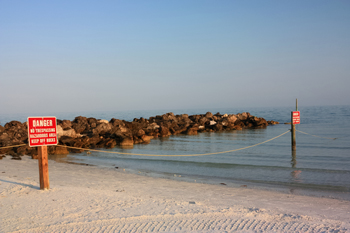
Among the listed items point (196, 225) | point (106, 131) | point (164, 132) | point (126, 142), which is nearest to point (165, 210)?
point (196, 225)

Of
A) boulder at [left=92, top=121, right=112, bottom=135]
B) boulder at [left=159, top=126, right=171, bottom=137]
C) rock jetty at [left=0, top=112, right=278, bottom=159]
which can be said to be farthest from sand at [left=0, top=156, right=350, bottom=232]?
boulder at [left=159, top=126, right=171, bottom=137]

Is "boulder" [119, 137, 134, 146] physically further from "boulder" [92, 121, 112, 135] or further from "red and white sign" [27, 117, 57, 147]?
"red and white sign" [27, 117, 57, 147]

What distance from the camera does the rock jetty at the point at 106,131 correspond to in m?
17.2

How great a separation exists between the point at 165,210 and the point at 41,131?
3728 mm

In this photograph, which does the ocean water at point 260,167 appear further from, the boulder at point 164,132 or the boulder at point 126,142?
the boulder at point 164,132

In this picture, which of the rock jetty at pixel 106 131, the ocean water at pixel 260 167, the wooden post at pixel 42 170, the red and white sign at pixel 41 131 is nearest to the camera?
the red and white sign at pixel 41 131

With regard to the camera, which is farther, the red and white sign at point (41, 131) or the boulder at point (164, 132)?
the boulder at point (164, 132)

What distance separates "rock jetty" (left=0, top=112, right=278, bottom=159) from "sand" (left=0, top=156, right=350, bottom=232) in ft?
31.0

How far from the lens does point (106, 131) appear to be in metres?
24.2

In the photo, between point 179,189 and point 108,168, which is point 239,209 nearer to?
point 179,189

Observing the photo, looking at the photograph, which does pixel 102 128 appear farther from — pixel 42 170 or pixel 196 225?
pixel 196 225

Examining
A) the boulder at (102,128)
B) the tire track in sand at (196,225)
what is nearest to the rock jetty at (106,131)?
the boulder at (102,128)

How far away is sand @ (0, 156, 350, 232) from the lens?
4.73 meters

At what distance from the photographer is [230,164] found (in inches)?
524
